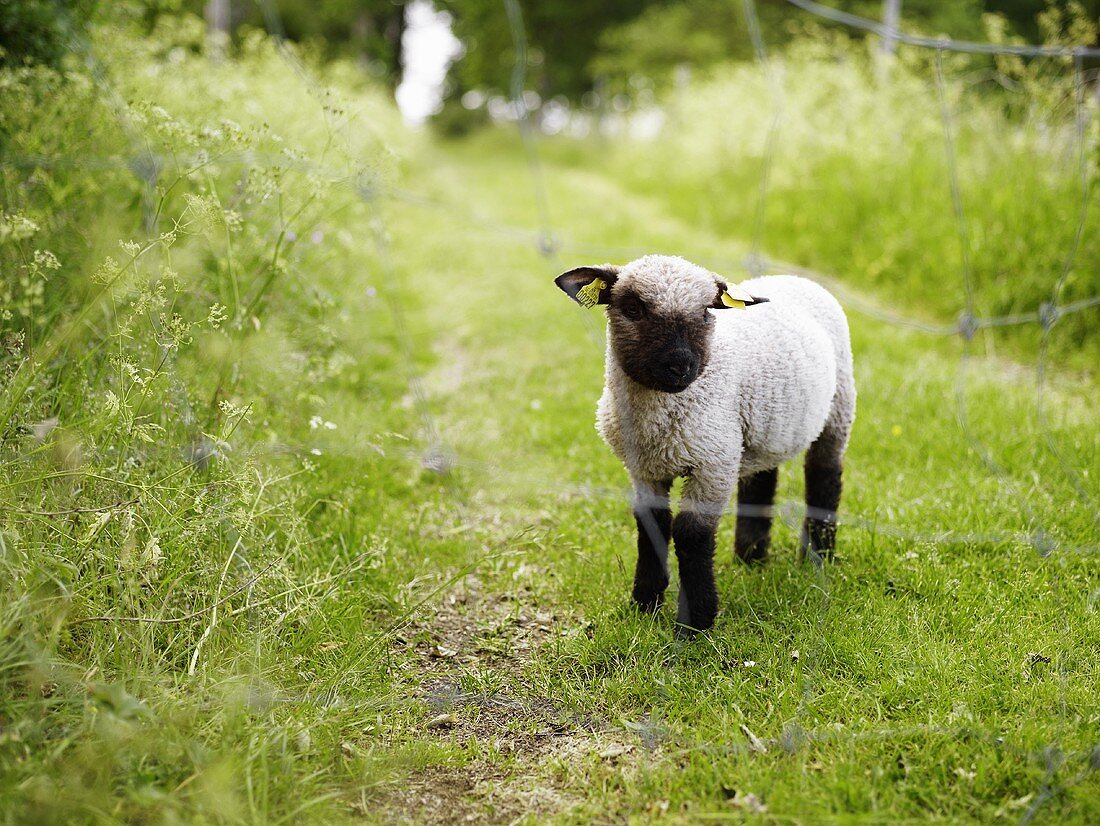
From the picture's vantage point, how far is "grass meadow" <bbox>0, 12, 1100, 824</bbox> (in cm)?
233

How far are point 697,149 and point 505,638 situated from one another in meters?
9.59

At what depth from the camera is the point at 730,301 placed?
2.88 m

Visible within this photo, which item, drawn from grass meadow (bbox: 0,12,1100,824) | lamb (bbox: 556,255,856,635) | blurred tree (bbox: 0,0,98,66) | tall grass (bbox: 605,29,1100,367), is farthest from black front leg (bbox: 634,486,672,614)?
blurred tree (bbox: 0,0,98,66)

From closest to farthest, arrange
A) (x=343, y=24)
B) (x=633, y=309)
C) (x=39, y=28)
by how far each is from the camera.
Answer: (x=633, y=309) → (x=39, y=28) → (x=343, y=24)

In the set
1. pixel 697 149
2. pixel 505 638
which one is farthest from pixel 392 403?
pixel 697 149

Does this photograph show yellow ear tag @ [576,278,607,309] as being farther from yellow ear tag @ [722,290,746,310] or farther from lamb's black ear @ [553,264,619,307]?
yellow ear tag @ [722,290,746,310]

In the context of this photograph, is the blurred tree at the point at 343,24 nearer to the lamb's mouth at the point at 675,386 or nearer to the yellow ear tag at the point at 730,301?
the yellow ear tag at the point at 730,301

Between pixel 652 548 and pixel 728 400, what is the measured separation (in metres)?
0.62

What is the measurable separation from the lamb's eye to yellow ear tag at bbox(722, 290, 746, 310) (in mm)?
295

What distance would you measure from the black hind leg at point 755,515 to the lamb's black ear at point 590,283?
1183mm

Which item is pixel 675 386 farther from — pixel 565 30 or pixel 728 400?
pixel 565 30

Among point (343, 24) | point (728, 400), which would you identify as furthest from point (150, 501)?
point (343, 24)

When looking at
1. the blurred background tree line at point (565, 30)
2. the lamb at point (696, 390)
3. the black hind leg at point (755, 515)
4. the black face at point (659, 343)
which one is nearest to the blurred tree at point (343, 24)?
the blurred background tree line at point (565, 30)

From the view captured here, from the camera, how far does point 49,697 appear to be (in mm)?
2312
